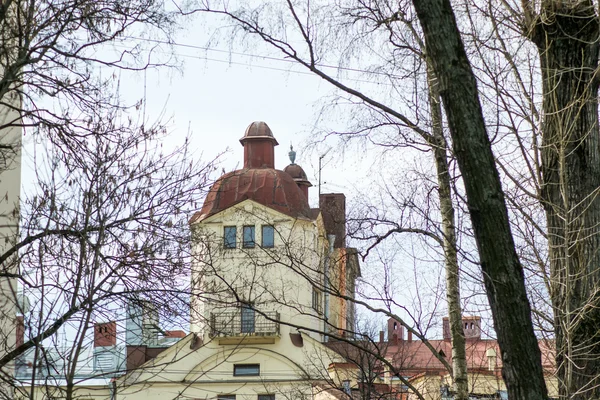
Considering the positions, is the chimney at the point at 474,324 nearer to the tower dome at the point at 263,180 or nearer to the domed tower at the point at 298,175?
the tower dome at the point at 263,180

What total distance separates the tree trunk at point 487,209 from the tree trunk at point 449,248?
4712 millimetres

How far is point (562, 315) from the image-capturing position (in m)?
8.41

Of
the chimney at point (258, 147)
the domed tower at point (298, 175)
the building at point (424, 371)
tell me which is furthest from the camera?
the domed tower at point (298, 175)

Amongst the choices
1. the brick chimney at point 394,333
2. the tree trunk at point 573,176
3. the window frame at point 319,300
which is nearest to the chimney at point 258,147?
the brick chimney at point 394,333

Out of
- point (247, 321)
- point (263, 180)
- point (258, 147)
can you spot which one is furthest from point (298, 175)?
point (247, 321)

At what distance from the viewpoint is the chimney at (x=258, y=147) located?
48906mm

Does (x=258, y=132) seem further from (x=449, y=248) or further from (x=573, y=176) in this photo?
(x=573, y=176)

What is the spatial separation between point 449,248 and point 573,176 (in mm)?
2306

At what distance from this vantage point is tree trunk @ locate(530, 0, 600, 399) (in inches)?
322

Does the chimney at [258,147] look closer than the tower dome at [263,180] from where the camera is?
No

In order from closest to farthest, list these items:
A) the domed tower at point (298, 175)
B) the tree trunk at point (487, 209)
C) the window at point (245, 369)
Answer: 1. the tree trunk at point (487, 209)
2. the window at point (245, 369)
3. the domed tower at point (298, 175)

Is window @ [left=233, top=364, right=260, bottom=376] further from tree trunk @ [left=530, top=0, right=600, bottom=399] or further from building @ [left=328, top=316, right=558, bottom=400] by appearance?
tree trunk @ [left=530, top=0, right=600, bottom=399]

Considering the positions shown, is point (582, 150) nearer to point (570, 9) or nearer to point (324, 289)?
point (570, 9)

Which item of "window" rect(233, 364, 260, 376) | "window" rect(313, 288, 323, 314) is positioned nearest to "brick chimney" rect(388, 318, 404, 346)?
"window" rect(313, 288, 323, 314)
